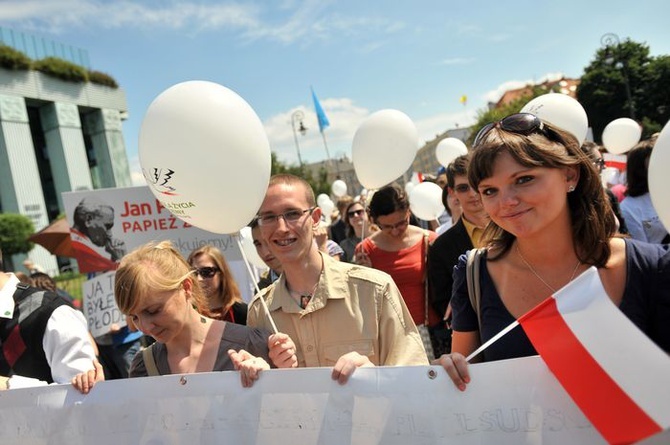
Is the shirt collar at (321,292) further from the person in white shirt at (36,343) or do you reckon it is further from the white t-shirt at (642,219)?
the white t-shirt at (642,219)

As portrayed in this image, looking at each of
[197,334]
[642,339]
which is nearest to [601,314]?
[642,339]

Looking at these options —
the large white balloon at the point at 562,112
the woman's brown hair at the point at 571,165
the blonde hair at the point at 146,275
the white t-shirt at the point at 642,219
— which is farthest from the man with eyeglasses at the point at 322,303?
the large white balloon at the point at 562,112

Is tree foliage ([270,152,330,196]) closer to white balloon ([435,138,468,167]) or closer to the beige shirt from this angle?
white balloon ([435,138,468,167])

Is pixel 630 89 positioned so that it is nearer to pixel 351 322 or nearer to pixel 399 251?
pixel 399 251

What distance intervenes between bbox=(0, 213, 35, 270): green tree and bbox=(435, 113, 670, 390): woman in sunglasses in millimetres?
29534

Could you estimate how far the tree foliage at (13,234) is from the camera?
2563cm

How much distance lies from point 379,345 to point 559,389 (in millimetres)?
800

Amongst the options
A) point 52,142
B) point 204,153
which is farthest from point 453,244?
point 52,142

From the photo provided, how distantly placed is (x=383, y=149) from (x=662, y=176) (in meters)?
3.34

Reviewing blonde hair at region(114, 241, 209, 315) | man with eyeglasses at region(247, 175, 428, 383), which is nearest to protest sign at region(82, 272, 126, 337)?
blonde hair at region(114, 241, 209, 315)

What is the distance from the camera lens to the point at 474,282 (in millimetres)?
1616

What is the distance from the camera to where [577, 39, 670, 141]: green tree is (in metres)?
34.5

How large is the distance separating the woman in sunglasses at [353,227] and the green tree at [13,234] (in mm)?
25566

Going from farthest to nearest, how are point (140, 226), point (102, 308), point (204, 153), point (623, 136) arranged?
point (623, 136) → point (140, 226) → point (102, 308) → point (204, 153)
